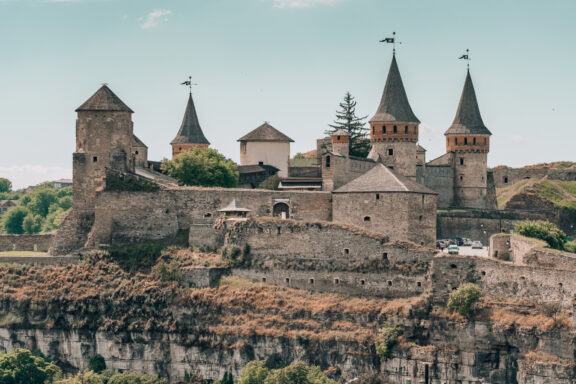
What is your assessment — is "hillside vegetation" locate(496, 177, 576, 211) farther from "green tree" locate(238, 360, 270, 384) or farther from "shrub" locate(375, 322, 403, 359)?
"green tree" locate(238, 360, 270, 384)

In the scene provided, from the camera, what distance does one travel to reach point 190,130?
99.4 meters

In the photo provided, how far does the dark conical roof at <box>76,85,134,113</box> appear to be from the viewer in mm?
76875

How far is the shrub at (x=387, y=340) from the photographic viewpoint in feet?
213

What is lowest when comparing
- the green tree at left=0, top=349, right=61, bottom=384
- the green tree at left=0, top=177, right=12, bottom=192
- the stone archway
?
the green tree at left=0, top=349, right=61, bottom=384

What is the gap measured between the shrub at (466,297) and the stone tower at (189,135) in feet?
133

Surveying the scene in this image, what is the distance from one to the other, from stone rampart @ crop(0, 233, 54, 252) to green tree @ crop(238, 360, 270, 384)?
23593 millimetres

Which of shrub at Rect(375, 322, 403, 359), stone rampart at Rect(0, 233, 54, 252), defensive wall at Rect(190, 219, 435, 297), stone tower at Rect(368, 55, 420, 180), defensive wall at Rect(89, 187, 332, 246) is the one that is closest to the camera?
shrub at Rect(375, 322, 403, 359)

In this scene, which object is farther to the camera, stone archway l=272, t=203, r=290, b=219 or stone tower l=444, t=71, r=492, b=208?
stone tower l=444, t=71, r=492, b=208

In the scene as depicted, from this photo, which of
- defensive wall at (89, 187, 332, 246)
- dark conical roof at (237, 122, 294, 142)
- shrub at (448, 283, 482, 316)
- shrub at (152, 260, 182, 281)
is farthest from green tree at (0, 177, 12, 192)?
shrub at (448, 283, 482, 316)

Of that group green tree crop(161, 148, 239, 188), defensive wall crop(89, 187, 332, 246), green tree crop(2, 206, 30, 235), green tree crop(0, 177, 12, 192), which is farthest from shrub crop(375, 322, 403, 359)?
green tree crop(0, 177, 12, 192)

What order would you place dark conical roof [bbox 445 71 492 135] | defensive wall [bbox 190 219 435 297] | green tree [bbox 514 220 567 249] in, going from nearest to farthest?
defensive wall [bbox 190 219 435 297], green tree [bbox 514 220 567 249], dark conical roof [bbox 445 71 492 135]

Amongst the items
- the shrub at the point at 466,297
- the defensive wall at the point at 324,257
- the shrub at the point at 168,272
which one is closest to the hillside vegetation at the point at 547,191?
the defensive wall at the point at 324,257

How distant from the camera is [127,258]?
2943 inches

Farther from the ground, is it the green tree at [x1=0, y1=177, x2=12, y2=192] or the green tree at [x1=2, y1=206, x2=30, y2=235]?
the green tree at [x1=0, y1=177, x2=12, y2=192]
